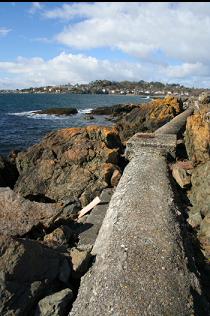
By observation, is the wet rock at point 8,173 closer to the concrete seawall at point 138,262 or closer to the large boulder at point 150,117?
the concrete seawall at point 138,262

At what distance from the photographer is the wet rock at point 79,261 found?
7242 millimetres

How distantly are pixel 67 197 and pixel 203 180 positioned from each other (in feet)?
16.1

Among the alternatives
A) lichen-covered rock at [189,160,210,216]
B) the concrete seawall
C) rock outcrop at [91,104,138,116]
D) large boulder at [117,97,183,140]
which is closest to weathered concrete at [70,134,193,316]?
the concrete seawall

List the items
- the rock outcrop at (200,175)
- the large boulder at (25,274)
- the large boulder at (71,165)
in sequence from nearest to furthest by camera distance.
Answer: the large boulder at (25,274), the rock outcrop at (200,175), the large boulder at (71,165)

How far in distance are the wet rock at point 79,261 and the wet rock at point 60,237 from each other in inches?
26.1

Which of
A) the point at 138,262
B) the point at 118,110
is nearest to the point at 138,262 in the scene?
the point at 138,262

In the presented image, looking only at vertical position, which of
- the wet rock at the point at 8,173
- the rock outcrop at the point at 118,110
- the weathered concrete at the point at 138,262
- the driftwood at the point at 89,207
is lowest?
the rock outcrop at the point at 118,110

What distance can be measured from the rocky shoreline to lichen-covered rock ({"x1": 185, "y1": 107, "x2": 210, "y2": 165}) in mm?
41

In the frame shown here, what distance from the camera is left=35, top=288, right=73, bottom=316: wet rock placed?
6266mm

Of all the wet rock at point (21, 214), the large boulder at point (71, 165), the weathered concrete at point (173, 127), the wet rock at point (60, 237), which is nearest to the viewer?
the wet rock at point (21, 214)

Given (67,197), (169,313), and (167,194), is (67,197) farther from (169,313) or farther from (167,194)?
(169,313)

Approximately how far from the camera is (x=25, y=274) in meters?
6.48

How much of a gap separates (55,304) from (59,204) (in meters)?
4.00

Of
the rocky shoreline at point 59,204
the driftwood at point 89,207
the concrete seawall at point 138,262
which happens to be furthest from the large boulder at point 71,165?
the concrete seawall at point 138,262
